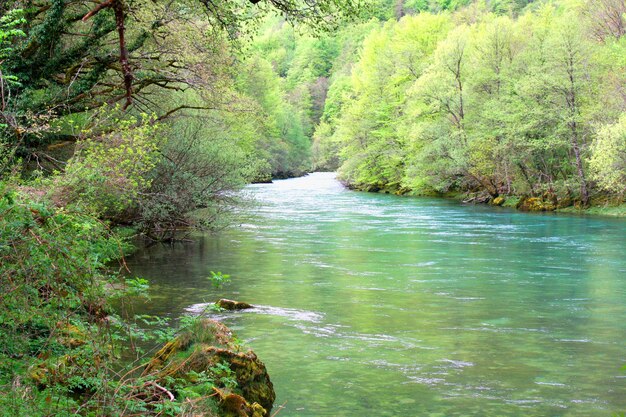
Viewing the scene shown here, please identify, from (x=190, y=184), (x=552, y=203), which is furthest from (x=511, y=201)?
(x=190, y=184)

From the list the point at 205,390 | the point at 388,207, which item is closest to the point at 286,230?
the point at 388,207

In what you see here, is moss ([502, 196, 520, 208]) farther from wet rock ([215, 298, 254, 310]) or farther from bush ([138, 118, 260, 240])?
wet rock ([215, 298, 254, 310])

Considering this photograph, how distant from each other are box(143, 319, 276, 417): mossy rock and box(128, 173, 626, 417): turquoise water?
65 centimetres

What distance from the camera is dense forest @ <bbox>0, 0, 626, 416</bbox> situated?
21.4ft

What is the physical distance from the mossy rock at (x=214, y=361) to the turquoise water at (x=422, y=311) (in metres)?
0.65

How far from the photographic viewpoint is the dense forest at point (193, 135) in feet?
21.4

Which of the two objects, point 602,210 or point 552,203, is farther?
point 552,203

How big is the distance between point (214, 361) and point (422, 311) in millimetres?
7490

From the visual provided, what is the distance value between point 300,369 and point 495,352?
356 centimetres

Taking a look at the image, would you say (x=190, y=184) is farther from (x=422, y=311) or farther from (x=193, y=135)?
(x=422, y=311)

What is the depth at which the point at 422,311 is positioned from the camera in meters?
15.1

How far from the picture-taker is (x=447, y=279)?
1886 centimetres

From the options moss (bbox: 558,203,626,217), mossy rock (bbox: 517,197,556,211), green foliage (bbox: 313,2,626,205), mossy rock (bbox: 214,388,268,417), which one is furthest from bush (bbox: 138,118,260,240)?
mossy rock (bbox: 517,197,556,211)

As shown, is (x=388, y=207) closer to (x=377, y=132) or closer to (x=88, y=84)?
(x=377, y=132)
